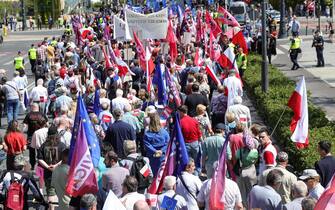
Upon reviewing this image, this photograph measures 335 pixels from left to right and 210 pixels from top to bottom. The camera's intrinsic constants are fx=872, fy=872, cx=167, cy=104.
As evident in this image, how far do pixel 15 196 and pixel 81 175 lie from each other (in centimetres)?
129

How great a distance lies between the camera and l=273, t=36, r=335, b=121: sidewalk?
24641mm

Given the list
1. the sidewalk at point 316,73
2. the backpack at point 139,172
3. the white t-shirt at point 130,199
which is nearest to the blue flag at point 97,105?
the backpack at point 139,172

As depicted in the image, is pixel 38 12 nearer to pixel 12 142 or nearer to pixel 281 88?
pixel 281 88

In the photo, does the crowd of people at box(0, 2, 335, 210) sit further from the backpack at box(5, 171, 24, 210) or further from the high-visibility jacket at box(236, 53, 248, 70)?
the high-visibility jacket at box(236, 53, 248, 70)

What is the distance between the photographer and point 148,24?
78.3 ft

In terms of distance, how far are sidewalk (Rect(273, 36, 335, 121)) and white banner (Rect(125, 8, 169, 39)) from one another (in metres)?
4.60

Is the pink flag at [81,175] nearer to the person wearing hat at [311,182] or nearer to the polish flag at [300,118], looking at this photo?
the person wearing hat at [311,182]

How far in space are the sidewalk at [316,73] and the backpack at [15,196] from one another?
1130 centimetres

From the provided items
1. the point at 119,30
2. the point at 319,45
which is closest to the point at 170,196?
the point at 119,30

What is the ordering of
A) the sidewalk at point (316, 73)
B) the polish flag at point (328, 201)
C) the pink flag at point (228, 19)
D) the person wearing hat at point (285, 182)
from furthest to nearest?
the pink flag at point (228, 19) < the sidewalk at point (316, 73) < the person wearing hat at point (285, 182) < the polish flag at point (328, 201)

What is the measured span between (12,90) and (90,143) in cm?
974

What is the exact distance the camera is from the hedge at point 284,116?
47.0 feet

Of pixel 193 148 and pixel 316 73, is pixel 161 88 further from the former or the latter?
pixel 316 73

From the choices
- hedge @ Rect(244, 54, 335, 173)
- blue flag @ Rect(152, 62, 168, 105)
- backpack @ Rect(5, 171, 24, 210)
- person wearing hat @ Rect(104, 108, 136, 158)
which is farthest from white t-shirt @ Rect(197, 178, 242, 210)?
blue flag @ Rect(152, 62, 168, 105)
